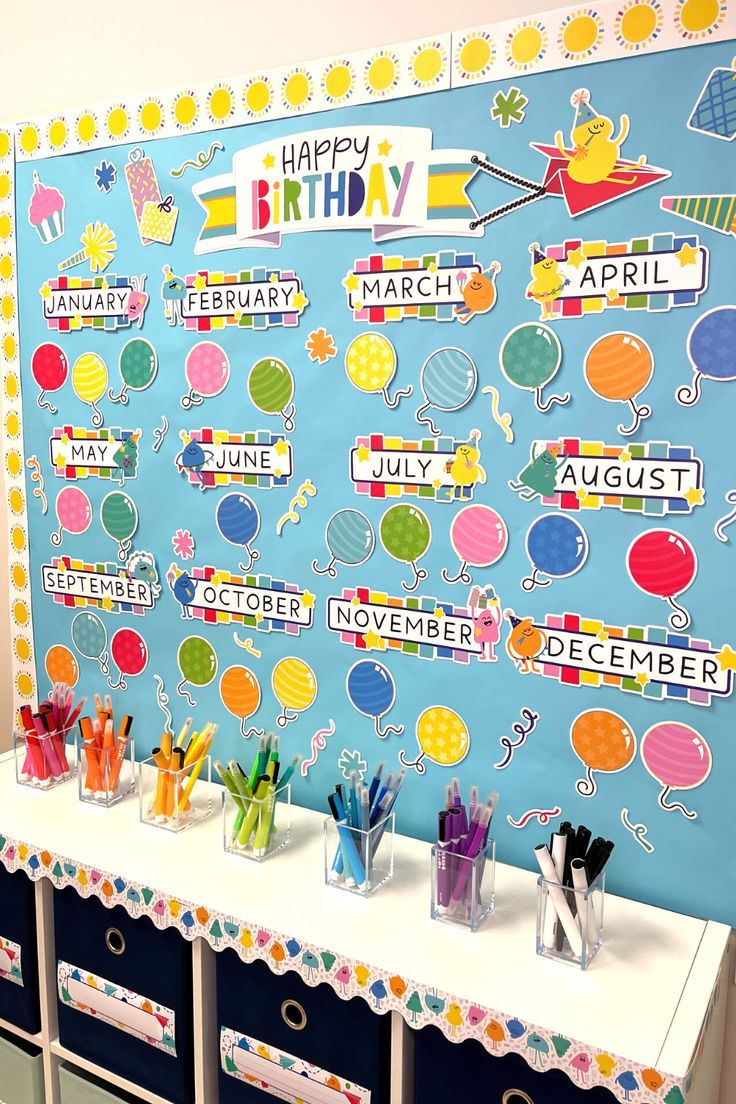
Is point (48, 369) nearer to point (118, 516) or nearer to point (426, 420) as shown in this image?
point (118, 516)

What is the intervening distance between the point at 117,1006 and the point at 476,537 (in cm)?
91

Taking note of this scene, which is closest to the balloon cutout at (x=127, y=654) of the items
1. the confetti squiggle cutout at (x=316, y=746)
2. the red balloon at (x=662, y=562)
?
the confetti squiggle cutout at (x=316, y=746)

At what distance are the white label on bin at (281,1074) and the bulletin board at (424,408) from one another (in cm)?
39

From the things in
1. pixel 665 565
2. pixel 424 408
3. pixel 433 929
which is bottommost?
pixel 433 929

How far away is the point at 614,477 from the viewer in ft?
4.02

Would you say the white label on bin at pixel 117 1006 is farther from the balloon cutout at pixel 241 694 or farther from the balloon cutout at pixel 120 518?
the balloon cutout at pixel 120 518

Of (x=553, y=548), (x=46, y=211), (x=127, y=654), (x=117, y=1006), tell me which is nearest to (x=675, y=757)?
(x=553, y=548)

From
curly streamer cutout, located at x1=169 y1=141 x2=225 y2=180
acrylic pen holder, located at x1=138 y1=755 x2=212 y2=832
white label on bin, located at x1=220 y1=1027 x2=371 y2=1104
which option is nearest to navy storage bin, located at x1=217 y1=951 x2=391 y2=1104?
white label on bin, located at x1=220 y1=1027 x2=371 y2=1104

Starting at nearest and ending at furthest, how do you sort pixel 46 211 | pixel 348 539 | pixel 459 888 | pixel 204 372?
pixel 459 888
pixel 348 539
pixel 204 372
pixel 46 211

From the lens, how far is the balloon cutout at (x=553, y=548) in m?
1.26

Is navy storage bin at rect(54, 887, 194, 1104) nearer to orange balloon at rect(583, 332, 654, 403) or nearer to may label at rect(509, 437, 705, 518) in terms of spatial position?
may label at rect(509, 437, 705, 518)

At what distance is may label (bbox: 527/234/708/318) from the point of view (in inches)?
45.1

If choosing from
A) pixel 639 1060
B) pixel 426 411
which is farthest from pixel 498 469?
pixel 639 1060

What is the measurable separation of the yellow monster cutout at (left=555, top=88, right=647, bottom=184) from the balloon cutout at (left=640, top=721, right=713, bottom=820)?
75cm
